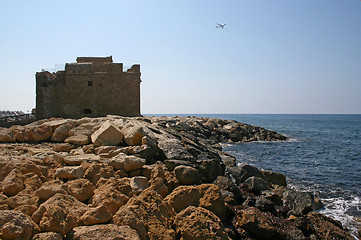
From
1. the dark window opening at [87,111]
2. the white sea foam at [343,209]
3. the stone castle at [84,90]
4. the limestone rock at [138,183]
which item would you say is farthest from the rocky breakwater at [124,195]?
the dark window opening at [87,111]

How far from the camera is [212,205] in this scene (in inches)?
179

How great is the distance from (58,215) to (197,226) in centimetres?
179

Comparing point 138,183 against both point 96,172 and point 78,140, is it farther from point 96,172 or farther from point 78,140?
point 78,140

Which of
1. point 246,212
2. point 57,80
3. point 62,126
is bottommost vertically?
point 246,212

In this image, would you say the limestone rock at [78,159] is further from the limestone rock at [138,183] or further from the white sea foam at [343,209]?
the white sea foam at [343,209]

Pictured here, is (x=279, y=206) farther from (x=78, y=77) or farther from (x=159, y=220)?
(x=78, y=77)

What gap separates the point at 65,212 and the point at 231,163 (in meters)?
8.81

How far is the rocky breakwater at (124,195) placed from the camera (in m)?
3.35

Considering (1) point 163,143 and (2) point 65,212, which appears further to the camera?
(1) point 163,143

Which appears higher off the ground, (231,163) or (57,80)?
(57,80)

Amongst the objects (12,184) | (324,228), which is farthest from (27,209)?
(324,228)

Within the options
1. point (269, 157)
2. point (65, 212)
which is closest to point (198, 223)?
point (65, 212)

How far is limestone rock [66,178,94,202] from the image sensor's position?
4.27 metres

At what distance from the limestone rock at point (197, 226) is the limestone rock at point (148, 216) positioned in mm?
149
